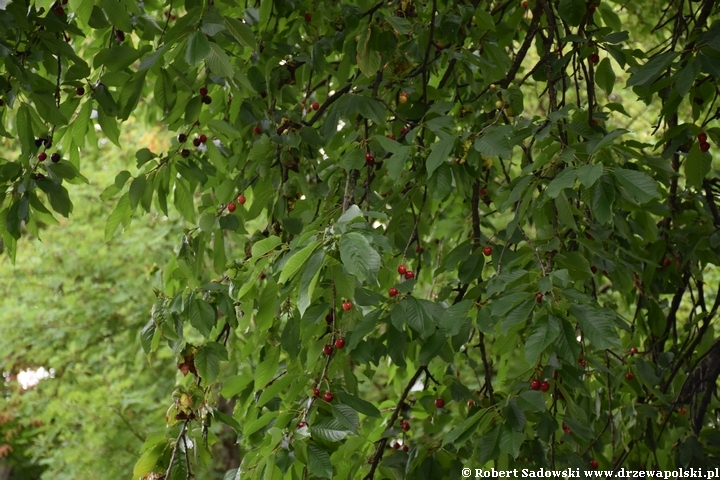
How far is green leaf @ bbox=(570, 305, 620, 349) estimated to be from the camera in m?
1.45

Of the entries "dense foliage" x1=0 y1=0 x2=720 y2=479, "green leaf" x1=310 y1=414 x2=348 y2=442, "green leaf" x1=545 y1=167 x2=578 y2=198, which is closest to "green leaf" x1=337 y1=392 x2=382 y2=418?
"dense foliage" x1=0 y1=0 x2=720 y2=479

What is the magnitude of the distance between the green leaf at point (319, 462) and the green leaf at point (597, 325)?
1.92 feet

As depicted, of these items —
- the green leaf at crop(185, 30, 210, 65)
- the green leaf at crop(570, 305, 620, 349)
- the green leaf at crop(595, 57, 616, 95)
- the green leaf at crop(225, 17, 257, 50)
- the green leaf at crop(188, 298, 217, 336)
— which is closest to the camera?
the green leaf at crop(570, 305, 620, 349)

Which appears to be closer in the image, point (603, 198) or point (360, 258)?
point (360, 258)

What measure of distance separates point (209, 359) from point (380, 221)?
0.61m

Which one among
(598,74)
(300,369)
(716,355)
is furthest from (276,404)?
(716,355)

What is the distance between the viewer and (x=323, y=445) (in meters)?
1.58

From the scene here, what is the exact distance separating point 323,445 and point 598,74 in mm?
1427

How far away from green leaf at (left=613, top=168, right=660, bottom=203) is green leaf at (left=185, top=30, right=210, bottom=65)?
2.94 ft

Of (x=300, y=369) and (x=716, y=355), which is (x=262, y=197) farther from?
(x=716, y=355)

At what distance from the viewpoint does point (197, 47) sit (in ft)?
5.16

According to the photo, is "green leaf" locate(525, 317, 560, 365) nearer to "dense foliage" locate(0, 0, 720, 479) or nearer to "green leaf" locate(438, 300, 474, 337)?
"dense foliage" locate(0, 0, 720, 479)

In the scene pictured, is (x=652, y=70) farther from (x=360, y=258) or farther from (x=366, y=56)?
(x=360, y=258)

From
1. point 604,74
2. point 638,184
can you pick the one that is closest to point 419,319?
point 638,184
